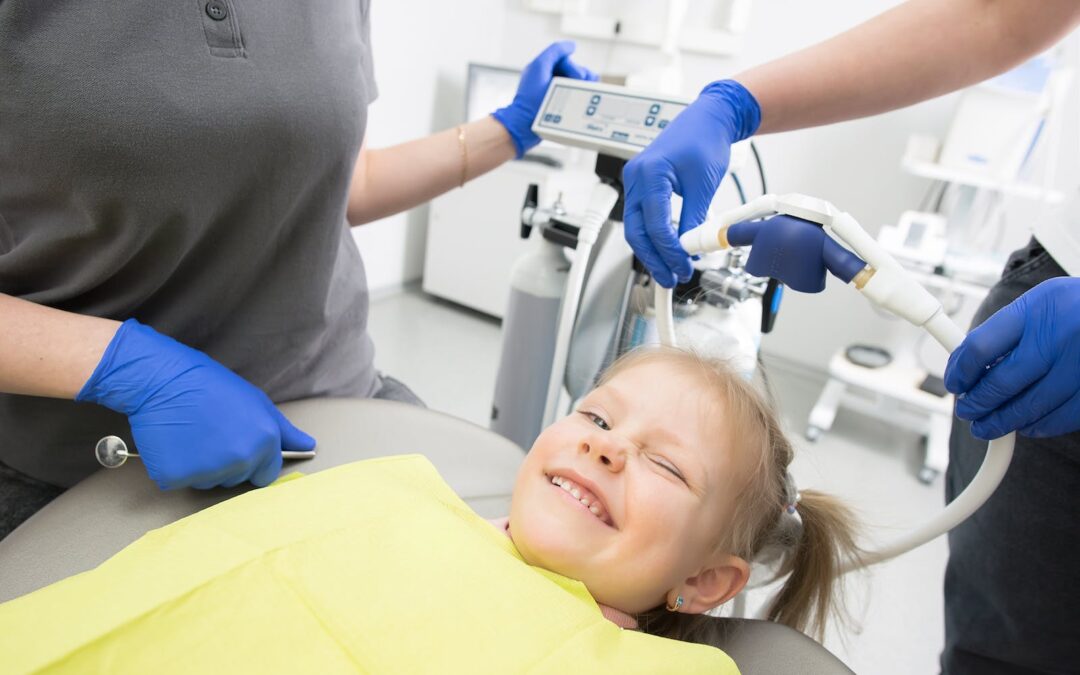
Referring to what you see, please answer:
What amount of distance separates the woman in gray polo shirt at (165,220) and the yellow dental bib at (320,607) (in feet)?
0.53

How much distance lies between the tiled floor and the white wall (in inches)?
11.7

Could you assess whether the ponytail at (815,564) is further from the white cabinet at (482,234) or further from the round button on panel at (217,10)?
the white cabinet at (482,234)

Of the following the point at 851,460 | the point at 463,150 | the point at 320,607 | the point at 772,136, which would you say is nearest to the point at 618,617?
the point at 320,607

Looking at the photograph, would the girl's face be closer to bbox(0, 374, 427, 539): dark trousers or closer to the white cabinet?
bbox(0, 374, 427, 539): dark trousers

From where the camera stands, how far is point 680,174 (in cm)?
92

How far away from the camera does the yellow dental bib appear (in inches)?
21.8

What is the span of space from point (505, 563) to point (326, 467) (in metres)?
0.34

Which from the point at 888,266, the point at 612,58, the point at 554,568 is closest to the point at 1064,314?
the point at 888,266

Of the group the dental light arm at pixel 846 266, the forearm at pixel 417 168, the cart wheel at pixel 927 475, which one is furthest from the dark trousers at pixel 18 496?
the cart wheel at pixel 927 475

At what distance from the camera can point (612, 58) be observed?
10.3ft

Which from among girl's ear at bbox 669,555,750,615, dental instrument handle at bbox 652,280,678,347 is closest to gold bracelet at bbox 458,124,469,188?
dental instrument handle at bbox 652,280,678,347

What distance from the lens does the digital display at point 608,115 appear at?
3.56ft

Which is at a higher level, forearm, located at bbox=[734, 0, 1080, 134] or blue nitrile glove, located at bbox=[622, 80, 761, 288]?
forearm, located at bbox=[734, 0, 1080, 134]

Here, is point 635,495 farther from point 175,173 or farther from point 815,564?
point 175,173
